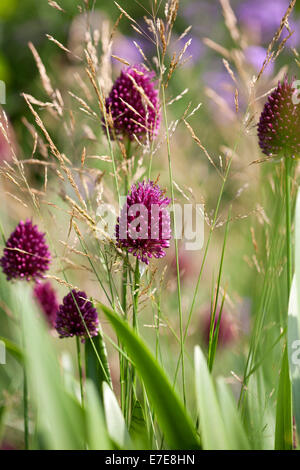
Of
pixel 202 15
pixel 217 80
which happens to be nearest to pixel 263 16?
pixel 202 15

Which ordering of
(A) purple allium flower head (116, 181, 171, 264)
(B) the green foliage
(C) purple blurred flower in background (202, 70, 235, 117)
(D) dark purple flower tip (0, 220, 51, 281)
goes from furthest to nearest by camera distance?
(C) purple blurred flower in background (202, 70, 235, 117), (D) dark purple flower tip (0, 220, 51, 281), (A) purple allium flower head (116, 181, 171, 264), (B) the green foliage

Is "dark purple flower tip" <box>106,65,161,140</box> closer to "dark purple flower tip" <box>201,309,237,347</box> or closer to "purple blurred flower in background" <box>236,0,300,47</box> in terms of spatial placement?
"dark purple flower tip" <box>201,309,237,347</box>

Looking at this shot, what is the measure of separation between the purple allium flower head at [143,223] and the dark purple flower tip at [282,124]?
0.17 metres

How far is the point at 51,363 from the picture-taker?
15.4 inches

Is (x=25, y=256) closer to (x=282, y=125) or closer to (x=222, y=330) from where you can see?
(x=282, y=125)

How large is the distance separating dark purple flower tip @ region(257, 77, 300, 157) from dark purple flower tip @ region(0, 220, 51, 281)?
1.03 feet

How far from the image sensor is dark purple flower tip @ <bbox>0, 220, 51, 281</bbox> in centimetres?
67

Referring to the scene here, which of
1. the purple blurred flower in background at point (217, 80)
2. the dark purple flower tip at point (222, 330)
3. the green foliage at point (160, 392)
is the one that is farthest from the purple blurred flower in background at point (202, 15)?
the green foliage at point (160, 392)

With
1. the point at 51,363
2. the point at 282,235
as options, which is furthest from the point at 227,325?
the point at 51,363

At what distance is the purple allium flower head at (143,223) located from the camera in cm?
57

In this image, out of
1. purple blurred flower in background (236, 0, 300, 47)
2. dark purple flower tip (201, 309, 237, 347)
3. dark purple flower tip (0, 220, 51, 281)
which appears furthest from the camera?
purple blurred flower in background (236, 0, 300, 47)

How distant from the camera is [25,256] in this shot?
2.23 ft

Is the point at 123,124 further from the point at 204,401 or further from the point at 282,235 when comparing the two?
the point at 204,401

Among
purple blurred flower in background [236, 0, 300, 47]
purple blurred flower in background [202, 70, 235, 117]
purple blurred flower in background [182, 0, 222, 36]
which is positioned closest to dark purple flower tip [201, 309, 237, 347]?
purple blurred flower in background [202, 70, 235, 117]
